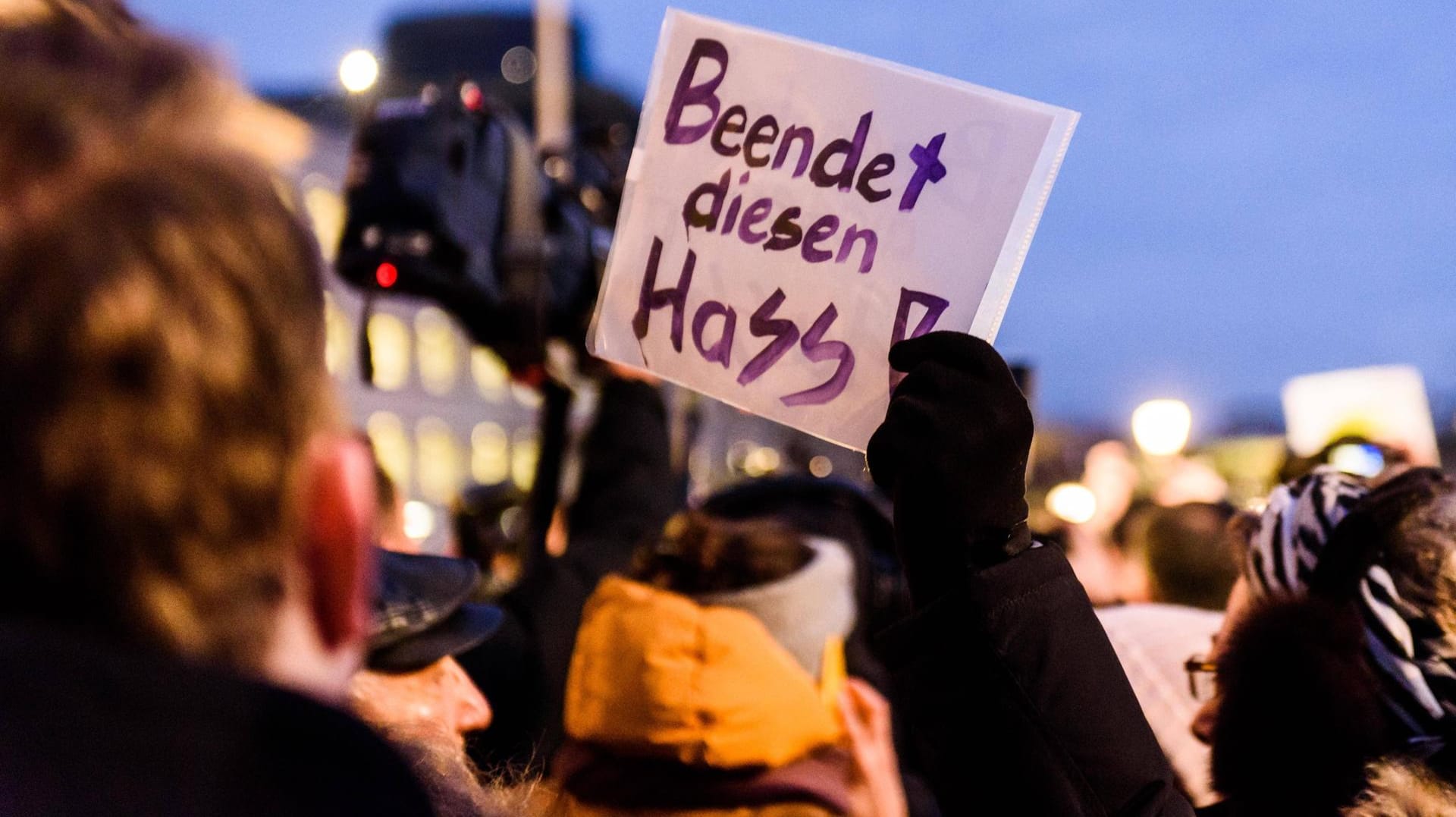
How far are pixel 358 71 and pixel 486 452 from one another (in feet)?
153

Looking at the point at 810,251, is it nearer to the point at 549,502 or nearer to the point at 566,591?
the point at 566,591

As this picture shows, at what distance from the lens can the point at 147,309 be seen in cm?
67

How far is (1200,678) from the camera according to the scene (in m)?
2.35

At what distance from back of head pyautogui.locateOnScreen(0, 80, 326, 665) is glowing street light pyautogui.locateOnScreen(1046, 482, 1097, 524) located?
761 cm

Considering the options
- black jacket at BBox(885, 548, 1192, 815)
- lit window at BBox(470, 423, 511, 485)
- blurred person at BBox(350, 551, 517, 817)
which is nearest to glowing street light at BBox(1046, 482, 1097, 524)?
blurred person at BBox(350, 551, 517, 817)

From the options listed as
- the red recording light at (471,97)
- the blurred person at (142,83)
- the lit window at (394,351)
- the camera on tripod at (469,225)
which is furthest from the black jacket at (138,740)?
the lit window at (394,351)

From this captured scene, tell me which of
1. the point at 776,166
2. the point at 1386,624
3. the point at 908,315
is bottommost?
the point at 1386,624

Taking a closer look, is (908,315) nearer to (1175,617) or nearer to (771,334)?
(771,334)

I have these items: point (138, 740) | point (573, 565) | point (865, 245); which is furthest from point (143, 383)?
point (573, 565)

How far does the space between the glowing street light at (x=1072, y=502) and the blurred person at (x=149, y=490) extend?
299 inches

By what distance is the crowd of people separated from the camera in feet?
2.19

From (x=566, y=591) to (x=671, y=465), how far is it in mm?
643

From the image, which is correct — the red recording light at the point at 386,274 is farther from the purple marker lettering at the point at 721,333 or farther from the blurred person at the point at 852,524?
the blurred person at the point at 852,524

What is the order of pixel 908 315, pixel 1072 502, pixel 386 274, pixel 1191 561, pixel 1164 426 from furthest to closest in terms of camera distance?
pixel 1072 502 → pixel 1164 426 → pixel 1191 561 → pixel 386 274 → pixel 908 315
